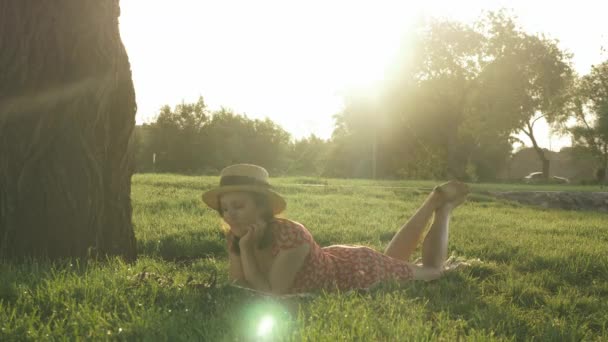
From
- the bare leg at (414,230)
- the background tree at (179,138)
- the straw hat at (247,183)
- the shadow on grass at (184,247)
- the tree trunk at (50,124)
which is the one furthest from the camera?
the background tree at (179,138)

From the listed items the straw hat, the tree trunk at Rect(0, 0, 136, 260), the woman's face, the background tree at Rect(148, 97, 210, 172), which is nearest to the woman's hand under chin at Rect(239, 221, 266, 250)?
the woman's face

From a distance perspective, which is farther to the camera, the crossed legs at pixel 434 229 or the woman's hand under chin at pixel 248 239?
the crossed legs at pixel 434 229

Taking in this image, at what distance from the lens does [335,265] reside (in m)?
4.54

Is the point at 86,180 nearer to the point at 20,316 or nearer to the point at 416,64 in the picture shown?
the point at 20,316

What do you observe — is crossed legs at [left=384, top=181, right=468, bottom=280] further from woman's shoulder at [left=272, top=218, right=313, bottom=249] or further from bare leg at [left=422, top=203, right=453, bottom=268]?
woman's shoulder at [left=272, top=218, right=313, bottom=249]

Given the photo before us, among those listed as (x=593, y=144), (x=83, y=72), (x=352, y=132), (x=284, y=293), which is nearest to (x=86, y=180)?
(x=83, y=72)

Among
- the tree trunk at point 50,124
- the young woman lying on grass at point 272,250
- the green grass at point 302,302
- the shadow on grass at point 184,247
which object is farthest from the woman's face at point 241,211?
the shadow on grass at point 184,247

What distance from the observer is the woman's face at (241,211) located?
13.4 ft

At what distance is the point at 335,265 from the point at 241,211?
100 centimetres

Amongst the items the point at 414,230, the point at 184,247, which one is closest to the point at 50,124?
the point at 184,247

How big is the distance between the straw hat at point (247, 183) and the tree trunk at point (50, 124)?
1.45 meters

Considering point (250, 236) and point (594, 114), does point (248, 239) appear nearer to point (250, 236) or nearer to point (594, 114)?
point (250, 236)

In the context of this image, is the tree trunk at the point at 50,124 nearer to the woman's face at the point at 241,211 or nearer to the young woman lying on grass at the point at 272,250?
the young woman lying on grass at the point at 272,250

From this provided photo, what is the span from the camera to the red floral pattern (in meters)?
3.98
